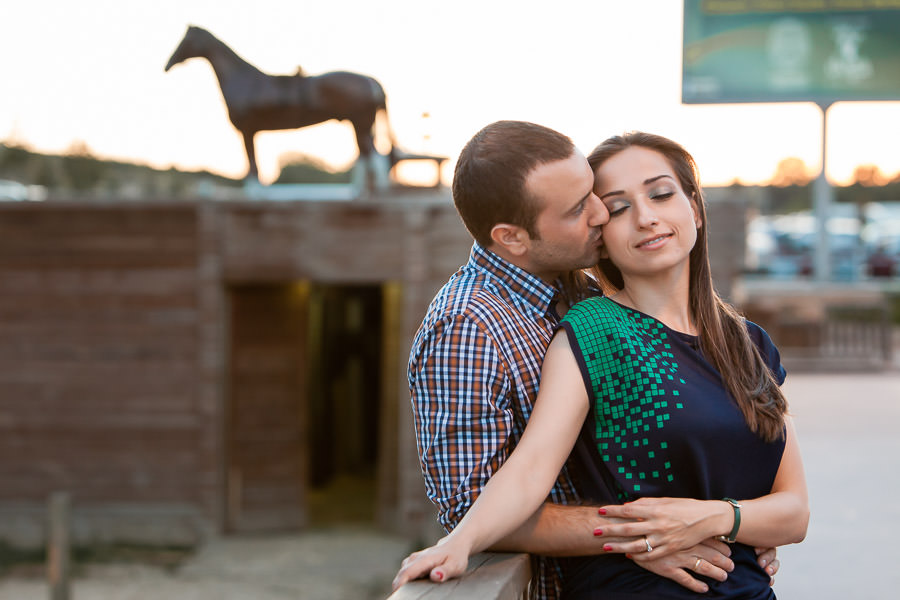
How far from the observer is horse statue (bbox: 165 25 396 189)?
24.5 feet

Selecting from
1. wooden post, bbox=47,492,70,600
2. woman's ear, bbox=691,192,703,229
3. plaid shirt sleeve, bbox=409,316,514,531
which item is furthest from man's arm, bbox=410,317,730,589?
wooden post, bbox=47,492,70,600

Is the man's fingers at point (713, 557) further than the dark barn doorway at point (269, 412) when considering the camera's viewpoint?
No

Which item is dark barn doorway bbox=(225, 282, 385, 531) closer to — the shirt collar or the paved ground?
the paved ground

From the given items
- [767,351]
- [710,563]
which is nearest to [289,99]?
[767,351]

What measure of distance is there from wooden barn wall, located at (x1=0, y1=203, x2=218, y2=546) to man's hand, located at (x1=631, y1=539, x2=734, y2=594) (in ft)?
21.2

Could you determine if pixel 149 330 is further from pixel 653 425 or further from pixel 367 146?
pixel 653 425

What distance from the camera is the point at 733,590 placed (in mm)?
1506

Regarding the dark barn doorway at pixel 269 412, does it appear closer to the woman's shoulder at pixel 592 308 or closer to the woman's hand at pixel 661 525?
the woman's shoulder at pixel 592 308

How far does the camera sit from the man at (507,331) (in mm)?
1428

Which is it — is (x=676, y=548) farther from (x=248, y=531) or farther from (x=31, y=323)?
(x=31, y=323)

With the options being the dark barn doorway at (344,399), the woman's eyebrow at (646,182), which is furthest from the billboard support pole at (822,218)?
the woman's eyebrow at (646,182)

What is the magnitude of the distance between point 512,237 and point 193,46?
268 inches

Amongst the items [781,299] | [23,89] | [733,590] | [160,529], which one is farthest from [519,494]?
[23,89]

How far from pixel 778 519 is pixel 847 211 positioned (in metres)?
22.7
